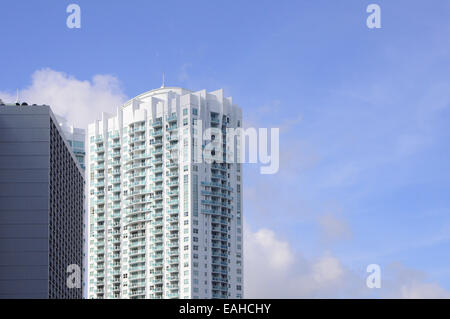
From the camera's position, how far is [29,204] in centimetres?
16088

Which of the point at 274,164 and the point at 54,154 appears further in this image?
the point at 274,164

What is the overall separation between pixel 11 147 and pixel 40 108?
8.02m

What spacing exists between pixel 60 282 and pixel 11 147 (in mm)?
26519

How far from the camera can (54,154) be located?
170875 mm

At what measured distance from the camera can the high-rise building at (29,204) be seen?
511 feet

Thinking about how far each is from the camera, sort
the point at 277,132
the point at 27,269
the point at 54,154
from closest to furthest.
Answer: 1. the point at 27,269
2. the point at 54,154
3. the point at 277,132

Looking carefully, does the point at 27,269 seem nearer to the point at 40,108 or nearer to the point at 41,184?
the point at 41,184

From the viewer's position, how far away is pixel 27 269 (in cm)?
15588

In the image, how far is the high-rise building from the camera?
511 feet
